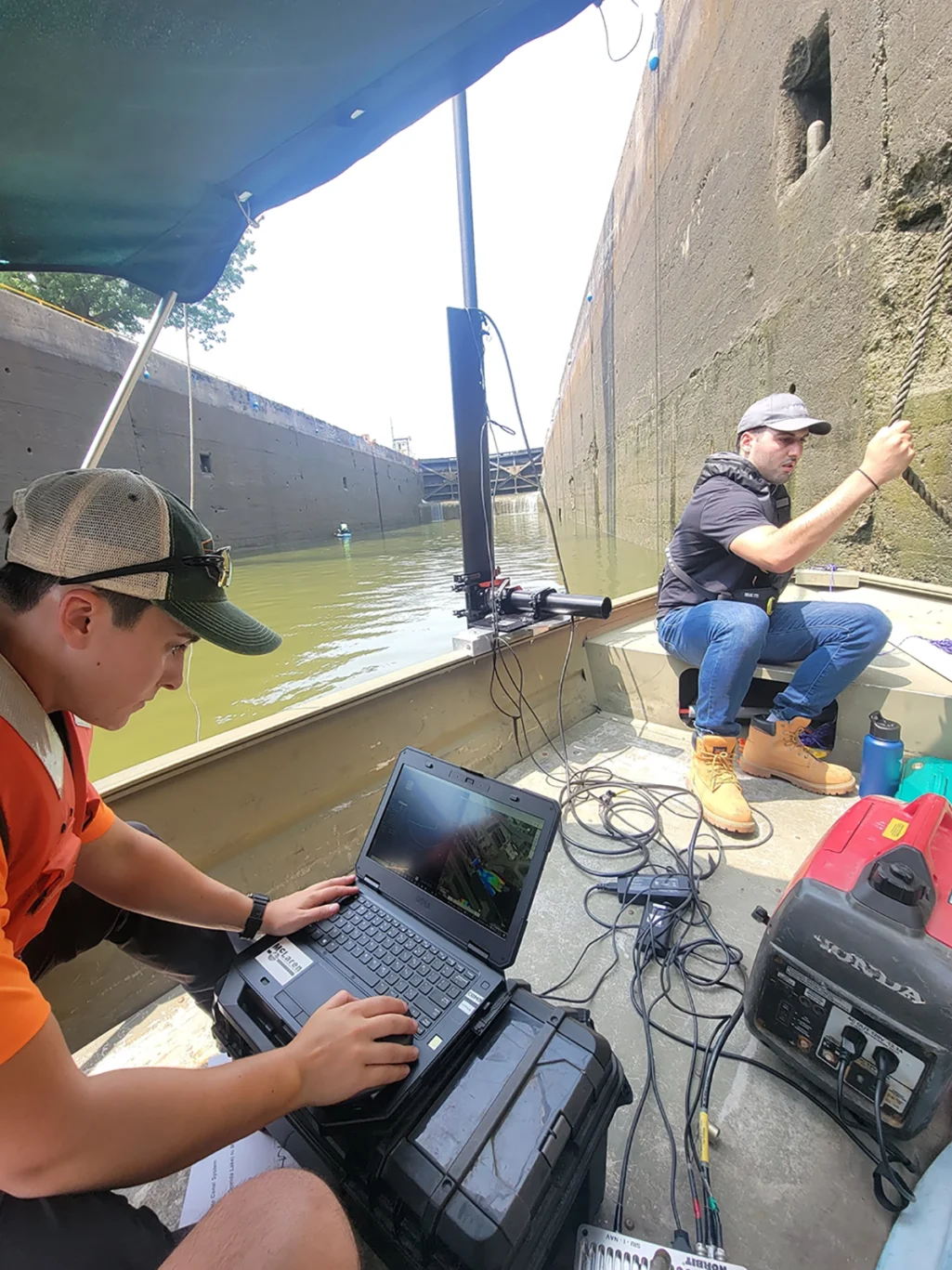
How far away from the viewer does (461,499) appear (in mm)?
2277

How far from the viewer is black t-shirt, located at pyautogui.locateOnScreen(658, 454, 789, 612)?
1.85m

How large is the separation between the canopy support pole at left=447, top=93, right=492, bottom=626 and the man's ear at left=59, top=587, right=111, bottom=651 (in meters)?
1.62

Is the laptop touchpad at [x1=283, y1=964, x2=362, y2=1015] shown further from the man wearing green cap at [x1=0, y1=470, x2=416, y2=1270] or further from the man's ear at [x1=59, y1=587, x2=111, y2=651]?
the man's ear at [x1=59, y1=587, x2=111, y2=651]

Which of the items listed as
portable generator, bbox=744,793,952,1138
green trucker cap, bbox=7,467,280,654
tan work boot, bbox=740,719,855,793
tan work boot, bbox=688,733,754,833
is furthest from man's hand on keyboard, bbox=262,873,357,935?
tan work boot, bbox=740,719,855,793

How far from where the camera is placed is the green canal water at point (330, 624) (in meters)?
3.69

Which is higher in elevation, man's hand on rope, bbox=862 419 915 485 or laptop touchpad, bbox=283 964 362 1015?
man's hand on rope, bbox=862 419 915 485

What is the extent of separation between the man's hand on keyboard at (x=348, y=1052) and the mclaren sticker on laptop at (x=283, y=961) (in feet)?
0.58

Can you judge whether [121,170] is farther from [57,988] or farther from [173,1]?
[57,988]

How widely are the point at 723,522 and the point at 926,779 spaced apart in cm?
104

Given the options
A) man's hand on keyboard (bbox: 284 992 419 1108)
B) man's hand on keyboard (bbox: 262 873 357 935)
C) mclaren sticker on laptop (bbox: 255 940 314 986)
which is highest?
man's hand on keyboard (bbox: 284 992 419 1108)

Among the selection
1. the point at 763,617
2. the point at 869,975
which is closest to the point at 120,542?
the point at 869,975

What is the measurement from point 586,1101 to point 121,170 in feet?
6.42

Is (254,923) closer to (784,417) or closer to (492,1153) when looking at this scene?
(492,1153)

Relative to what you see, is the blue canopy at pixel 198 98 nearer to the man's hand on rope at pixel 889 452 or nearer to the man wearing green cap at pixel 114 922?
the man wearing green cap at pixel 114 922
